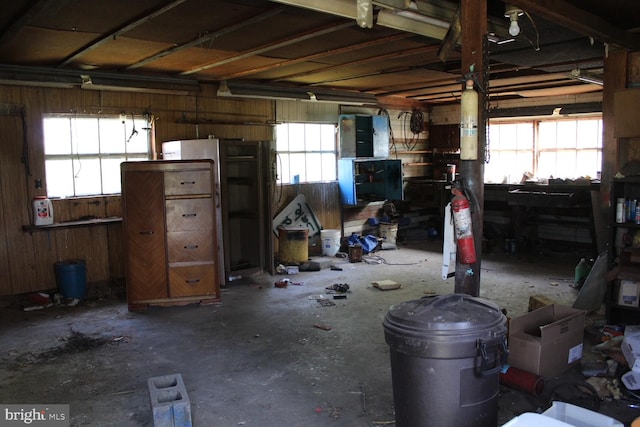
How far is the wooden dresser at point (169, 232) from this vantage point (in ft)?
17.8

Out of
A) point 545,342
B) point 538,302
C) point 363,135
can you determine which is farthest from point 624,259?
point 363,135

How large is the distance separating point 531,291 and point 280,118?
4.29 metres

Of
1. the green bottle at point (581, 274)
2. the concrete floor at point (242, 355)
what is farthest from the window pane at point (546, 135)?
the green bottle at point (581, 274)

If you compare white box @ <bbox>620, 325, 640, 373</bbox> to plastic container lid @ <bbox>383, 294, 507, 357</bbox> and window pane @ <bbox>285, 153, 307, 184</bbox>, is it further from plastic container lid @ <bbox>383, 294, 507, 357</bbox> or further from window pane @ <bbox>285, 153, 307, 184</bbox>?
window pane @ <bbox>285, 153, 307, 184</bbox>

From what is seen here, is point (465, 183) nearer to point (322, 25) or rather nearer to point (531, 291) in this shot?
point (322, 25)

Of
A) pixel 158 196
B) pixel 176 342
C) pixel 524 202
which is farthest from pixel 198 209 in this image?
pixel 524 202

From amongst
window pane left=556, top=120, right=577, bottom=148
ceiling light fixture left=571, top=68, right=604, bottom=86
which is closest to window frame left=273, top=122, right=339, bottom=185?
ceiling light fixture left=571, top=68, right=604, bottom=86

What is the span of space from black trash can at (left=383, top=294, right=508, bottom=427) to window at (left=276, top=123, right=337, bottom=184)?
219 inches

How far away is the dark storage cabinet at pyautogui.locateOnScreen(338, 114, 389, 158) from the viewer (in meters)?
8.38

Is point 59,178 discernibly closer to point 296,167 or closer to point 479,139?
point 296,167

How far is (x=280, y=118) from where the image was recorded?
305 inches

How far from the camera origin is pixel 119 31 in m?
4.23

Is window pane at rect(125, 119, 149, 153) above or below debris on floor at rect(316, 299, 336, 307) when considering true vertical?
above

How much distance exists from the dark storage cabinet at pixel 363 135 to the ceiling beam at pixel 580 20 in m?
4.31
